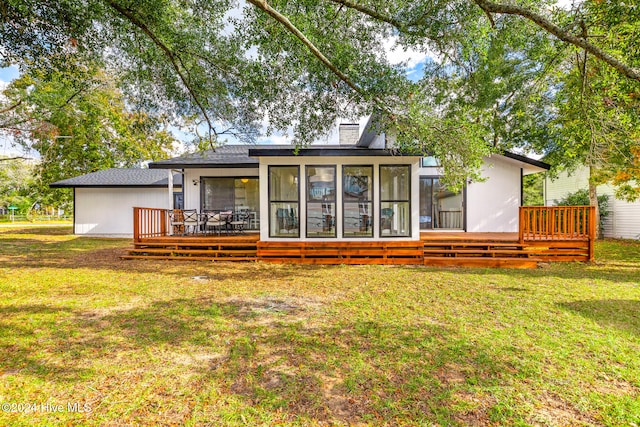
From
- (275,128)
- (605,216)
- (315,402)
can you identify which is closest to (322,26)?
(275,128)

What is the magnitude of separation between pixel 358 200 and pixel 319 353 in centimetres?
554

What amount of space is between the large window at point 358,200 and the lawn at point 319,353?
2.76m

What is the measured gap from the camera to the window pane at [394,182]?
318 inches

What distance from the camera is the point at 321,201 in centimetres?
816

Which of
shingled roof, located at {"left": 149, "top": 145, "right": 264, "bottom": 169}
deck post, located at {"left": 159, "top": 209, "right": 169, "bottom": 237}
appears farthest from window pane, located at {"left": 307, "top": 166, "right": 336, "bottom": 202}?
deck post, located at {"left": 159, "top": 209, "right": 169, "bottom": 237}

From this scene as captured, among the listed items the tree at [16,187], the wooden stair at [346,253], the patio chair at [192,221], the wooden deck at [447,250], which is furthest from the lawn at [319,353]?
the tree at [16,187]

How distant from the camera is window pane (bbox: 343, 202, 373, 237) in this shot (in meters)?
8.09

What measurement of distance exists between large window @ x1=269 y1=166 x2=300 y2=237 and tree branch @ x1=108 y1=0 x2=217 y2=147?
6.95 feet

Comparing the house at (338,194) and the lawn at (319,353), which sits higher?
the house at (338,194)

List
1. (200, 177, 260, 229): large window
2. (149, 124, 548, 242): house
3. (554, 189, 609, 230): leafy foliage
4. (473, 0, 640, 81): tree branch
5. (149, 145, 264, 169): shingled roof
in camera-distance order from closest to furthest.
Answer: (473, 0, 640, 81): tree branch < (149, 124, 548, 242): house < (149, 145, 264, 169): shingled roof < (200, 177, 260, 229): large window < (554, 189, 609, 230): leafy foliage

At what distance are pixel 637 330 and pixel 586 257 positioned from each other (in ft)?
17.7

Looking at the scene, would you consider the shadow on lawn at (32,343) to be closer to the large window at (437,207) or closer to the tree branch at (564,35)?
the tree branch at (564,35)

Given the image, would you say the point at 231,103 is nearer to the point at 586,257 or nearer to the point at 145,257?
the point at 145,257

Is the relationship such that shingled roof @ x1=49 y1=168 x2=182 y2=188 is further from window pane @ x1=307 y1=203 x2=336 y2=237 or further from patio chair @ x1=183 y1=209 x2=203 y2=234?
window pane @ x1=307 y1=203 x2=336 y2=237
